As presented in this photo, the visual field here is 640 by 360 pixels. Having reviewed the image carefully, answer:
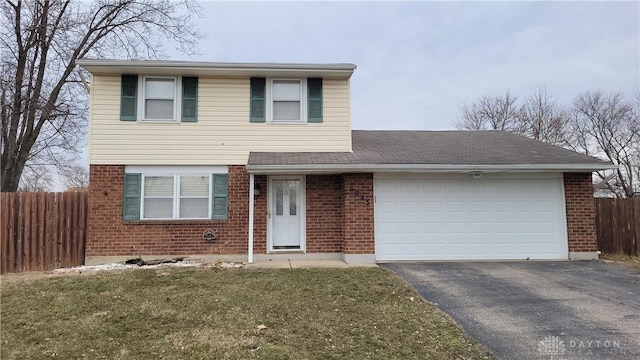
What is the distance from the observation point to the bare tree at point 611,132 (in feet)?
78.0

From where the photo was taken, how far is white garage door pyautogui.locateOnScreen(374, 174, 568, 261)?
9.30 m

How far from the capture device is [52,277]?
7543 millimetres

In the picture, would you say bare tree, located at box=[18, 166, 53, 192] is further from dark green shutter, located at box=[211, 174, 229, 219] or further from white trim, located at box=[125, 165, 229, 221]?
dark green shutter, located at box=[211, 174, 229, 219]

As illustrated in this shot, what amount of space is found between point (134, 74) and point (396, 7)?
27.8 feet

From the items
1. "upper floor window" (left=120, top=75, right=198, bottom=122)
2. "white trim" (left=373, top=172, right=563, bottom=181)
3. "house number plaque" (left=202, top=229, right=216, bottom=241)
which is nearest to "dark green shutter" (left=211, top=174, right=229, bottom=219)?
"house number plaque" (left=202, top=229, right=216, bottom=241)

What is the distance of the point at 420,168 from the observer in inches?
350

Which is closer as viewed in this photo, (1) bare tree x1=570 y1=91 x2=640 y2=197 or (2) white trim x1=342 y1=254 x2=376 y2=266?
(2) white trim x1=342 y1=254 x2=376 y2=266

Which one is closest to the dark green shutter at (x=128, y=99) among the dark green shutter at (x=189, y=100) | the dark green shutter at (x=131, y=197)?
the dark green shutter at (x=189, y=100)

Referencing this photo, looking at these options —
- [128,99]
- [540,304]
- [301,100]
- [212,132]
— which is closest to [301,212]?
[301,100]

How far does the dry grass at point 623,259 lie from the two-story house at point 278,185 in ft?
1.86

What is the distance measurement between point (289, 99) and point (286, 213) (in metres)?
3.04

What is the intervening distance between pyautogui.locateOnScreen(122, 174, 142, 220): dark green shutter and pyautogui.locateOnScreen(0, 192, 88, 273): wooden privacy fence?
1006mm

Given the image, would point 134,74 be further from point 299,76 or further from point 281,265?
point 281,265

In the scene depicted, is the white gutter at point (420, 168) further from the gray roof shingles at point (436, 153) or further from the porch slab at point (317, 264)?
the porch slab at point (317, 264)
